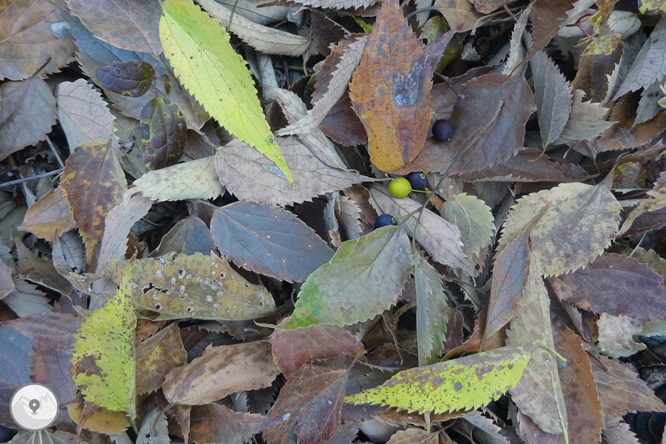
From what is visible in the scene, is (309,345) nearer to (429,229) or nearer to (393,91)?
(429,229)

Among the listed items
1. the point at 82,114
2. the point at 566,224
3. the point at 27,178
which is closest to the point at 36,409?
the point at 27,178

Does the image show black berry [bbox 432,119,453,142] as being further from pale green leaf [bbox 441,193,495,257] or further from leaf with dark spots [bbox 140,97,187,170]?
leaf with dark spots [bbox 140,97,187,170]

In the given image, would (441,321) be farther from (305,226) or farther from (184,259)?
(184,259)

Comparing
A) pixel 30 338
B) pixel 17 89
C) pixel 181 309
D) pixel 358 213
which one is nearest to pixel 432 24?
pixel 358 213

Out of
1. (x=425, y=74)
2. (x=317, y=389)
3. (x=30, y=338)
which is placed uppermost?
(x=425, y=74)

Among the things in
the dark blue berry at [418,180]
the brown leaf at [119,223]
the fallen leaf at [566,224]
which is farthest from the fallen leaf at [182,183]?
the fallen leaf at [566,224]

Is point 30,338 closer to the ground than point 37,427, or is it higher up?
higher up
